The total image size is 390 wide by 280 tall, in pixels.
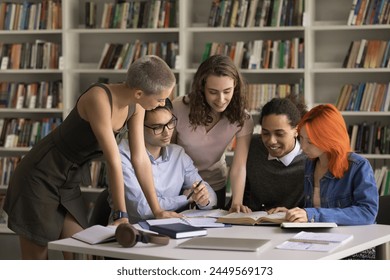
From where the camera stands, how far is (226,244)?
8.41ft

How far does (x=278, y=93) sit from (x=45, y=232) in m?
2.91

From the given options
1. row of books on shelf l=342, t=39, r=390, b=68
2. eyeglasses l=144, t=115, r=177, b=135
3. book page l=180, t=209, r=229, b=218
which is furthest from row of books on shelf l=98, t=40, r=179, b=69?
book page l=180, t=209, r=229, b=218

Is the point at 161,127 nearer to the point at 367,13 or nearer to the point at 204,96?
the point at 204,96

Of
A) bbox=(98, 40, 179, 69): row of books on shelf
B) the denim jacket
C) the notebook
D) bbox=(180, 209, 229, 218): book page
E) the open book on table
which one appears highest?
bbox=(98, 40, 179, 69): row of books on shelf

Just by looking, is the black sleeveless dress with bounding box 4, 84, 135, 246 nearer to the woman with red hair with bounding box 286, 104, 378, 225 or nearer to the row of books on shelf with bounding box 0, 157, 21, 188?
the woman with red hair with bounding box 286, 104, 378, 225

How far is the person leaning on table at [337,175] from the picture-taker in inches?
118

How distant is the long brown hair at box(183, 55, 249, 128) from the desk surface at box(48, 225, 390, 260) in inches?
31.7

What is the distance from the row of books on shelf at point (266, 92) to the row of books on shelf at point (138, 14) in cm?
82

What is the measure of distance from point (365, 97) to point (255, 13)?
3.42 ft

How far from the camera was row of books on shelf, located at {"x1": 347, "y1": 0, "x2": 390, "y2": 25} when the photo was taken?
5461 mm

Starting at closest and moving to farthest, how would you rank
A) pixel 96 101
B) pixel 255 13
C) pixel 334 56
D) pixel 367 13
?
pixel 96 101 → pixel 367 13 → pixel 255 13 → pixel 334 56

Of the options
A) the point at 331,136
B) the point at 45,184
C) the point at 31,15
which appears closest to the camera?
the point at 331,136

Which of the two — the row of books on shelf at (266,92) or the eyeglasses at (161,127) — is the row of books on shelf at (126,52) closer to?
the row of books on shelf at (266,92)

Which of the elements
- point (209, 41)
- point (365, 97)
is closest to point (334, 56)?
point (365, 97)
